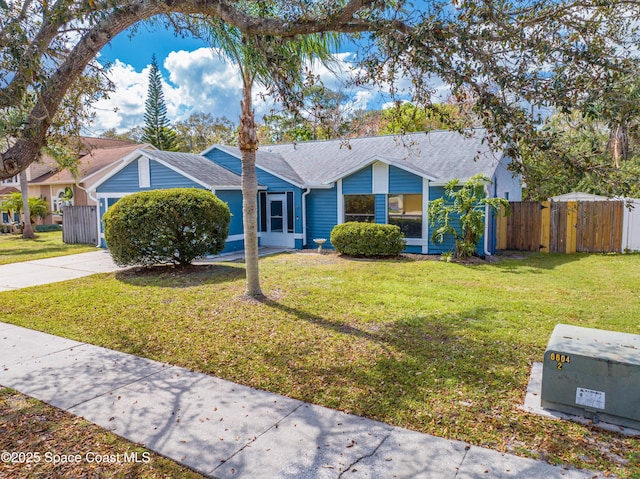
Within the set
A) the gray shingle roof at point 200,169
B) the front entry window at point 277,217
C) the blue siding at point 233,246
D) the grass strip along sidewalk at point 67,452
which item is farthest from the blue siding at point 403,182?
the grass strip along sidewalk at point 67,452

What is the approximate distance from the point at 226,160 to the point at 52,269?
747cm

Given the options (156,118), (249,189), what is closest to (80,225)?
(249,189)

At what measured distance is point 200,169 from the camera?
51.8ft

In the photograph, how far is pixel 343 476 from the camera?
314 centimetres

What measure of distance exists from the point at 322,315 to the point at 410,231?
787 centimetres

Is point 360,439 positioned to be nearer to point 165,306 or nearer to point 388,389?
point 388,389

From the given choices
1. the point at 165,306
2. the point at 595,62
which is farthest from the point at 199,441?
the point at 595,62

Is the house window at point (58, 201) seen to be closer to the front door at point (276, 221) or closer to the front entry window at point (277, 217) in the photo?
the front door at point (276, 221)

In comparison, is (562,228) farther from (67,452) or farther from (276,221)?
(67,452)

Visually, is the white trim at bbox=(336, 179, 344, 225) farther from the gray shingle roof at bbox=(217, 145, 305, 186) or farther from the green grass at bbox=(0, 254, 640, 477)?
the green grass at bbox=(0, 254, 640, 477)

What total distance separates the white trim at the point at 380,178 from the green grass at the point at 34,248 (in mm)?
10844

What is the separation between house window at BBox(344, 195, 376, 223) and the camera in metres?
14.8

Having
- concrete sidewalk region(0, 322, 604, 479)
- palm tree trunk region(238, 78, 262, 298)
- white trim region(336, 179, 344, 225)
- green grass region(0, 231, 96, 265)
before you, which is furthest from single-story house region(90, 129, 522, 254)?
concrete sidewalk region(0, 322, 604, 479)

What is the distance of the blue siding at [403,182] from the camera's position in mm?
14000
